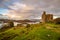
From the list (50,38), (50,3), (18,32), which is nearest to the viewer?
(50,38)

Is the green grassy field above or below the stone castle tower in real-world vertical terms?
below

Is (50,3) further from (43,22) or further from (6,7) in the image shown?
(6,7)

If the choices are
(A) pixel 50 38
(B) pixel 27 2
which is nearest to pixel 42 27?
(A) pixel 50 38

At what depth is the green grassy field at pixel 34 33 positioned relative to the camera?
5.23m

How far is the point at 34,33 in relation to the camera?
5324 millimetres

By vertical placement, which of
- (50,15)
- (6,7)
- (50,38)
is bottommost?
(50,38)

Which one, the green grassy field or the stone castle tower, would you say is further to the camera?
the stone castle tower

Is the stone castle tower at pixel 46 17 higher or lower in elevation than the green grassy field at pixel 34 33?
higher

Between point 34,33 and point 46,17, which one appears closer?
point 34,33

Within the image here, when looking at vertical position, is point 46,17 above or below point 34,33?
above

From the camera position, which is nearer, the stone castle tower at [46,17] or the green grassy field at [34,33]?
the green grassy field at [34,33]

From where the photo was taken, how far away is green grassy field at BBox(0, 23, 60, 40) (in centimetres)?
523

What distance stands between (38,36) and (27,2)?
6.27 feet

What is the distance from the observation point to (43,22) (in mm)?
5695
